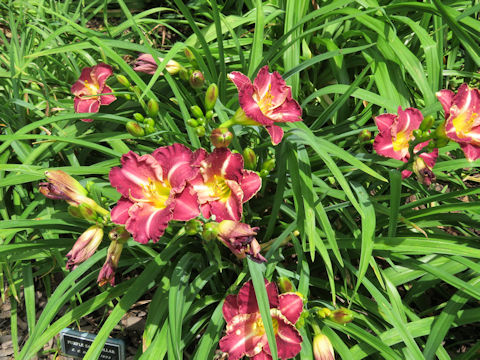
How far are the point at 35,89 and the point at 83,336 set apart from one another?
3.70 feet

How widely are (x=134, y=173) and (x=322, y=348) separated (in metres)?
0.71

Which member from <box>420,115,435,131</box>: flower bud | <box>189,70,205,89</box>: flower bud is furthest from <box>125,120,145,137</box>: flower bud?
<box>420,115,435,131</box>: flower bud

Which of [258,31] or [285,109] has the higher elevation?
[258,31]

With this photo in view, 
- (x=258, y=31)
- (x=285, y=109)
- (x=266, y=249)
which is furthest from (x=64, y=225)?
(x=258, y=31)

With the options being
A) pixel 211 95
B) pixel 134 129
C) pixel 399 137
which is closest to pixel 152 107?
pixel 134 129

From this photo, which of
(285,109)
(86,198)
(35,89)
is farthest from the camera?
(35,89)

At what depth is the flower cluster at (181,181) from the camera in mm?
1003

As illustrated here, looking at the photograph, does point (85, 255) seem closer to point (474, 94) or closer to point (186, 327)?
point (186, 327)

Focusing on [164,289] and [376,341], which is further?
[164,289]

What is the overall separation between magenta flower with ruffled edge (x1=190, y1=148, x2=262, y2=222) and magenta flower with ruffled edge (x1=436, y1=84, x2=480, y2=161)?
2.04ft

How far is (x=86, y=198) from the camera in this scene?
106 centimetres

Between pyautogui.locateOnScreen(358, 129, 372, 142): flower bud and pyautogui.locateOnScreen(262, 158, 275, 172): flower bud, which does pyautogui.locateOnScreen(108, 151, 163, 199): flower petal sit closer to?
pyautogui.locateOnScreen(262, 158, 275, 172): flower bud

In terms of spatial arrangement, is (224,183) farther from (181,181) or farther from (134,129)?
(134,129)

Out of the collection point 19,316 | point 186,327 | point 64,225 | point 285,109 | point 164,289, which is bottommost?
point 19,316
